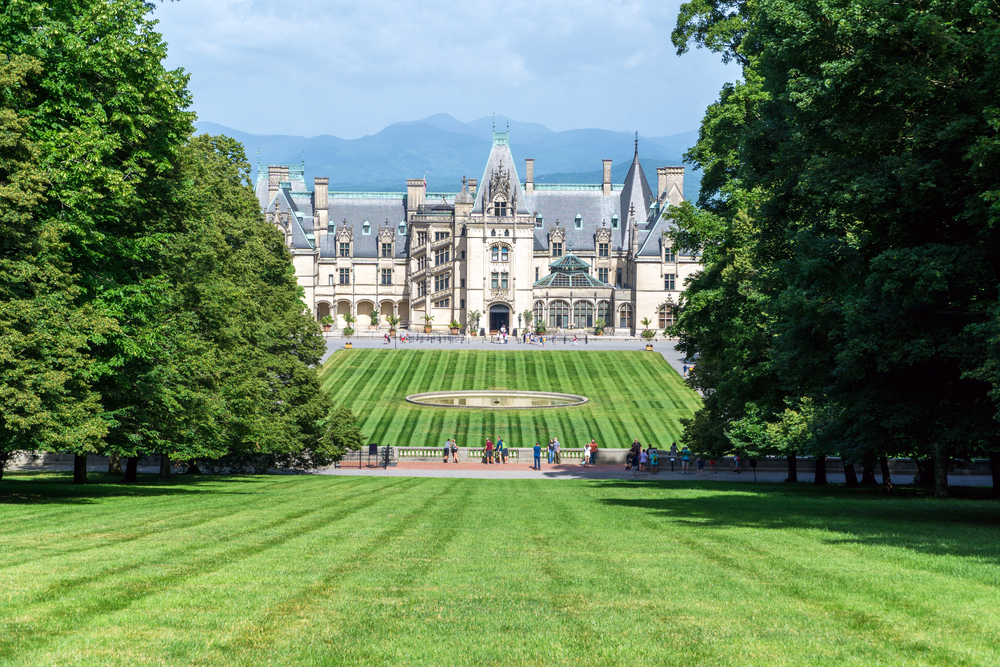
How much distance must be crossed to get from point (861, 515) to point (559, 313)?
8928 centimetres

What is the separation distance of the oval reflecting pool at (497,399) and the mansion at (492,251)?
131ft

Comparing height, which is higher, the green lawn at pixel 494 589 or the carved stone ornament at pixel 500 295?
the carved stone ornament at pixel 500 295

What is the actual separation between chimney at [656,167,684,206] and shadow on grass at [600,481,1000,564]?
85.0m

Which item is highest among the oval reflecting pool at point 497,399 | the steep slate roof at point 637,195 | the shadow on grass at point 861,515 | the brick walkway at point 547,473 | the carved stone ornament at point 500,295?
the steep slate roof at point 637,195

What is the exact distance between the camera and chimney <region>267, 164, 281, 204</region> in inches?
4486

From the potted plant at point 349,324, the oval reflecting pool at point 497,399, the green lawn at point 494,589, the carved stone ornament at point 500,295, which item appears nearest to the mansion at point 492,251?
the carved stone ornament at point 500,295

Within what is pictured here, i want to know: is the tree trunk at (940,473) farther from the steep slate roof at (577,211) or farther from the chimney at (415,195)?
the chimney at (415,195)

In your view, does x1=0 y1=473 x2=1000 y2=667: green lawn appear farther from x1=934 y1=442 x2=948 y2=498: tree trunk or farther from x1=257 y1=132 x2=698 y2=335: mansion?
x1=257 y1=132 x2=698 y2=335: mansion

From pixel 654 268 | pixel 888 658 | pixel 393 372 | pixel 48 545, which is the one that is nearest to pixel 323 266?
pixel 654 268

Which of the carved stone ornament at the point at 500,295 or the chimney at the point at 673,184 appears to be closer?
the carved stone ornament at the point at 500,295

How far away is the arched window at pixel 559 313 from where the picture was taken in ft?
352

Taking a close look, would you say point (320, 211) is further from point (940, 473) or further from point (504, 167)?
point (940, 473)

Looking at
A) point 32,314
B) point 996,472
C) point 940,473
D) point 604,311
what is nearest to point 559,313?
point 604,311

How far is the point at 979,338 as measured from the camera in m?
15.5
